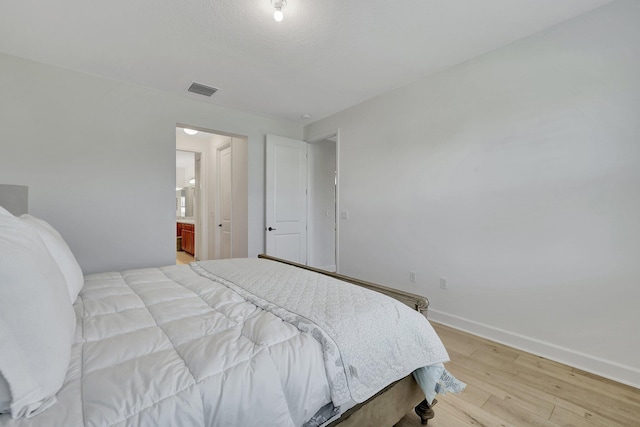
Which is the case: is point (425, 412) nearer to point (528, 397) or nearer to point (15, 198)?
point (528, 397)

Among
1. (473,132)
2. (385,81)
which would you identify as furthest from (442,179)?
(385,81)

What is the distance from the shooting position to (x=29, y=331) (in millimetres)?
651

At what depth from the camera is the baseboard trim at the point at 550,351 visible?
179 cm

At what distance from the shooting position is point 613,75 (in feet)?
6.07

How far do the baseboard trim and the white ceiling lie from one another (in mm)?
2433

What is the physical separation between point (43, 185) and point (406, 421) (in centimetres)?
354

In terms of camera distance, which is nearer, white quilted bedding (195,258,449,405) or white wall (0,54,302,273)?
white quilted bedding (195,258,449,405)

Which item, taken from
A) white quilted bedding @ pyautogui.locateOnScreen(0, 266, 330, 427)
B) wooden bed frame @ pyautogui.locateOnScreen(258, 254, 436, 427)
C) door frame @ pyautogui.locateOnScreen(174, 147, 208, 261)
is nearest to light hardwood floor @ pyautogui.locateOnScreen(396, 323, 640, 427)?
wooden bed frame @ pyautogui.locateOnScreen(258, 254, 436, 427)

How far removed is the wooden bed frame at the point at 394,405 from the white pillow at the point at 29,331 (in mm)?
854

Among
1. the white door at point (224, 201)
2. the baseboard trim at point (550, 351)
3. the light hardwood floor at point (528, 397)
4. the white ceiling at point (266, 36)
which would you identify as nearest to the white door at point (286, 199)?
the white door at point (224, 201)

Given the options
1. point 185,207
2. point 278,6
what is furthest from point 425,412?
point 185,207

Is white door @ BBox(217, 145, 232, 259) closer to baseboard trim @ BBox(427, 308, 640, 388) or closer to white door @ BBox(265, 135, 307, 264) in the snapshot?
white door @ BBox(265, 135, 307, 264)

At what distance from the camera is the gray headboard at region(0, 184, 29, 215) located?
2074 millimetres

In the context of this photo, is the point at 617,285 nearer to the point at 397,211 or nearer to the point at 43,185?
the point at 397,211
